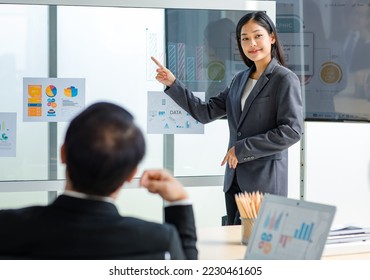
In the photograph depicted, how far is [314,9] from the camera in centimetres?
496

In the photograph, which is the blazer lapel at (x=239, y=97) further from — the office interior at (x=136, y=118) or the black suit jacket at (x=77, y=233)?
the black suit jacket at (x=77, y=233)

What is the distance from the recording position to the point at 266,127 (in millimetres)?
3521

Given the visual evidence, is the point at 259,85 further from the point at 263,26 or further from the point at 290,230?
the point at 290,230

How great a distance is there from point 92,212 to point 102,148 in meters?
0.14

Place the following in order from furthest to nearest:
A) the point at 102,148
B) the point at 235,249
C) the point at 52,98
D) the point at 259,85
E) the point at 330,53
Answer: the point at 330,53, the point at 52,98, the point at 259,85, the point at 235,249, the point at 102,148

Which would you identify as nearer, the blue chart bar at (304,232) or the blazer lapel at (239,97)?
the blue chart bar at (304,232)

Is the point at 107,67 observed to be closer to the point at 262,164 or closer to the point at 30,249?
the point at 262,164

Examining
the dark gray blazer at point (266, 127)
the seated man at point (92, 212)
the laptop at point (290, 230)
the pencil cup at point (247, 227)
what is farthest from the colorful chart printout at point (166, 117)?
the seated man at point (92, 212)

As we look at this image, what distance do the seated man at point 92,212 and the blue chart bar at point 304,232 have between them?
374mm

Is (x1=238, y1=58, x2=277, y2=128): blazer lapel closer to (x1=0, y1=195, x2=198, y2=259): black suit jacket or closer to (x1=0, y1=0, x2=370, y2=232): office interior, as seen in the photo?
(x1=0, y1=0, x2=370, y2=232): office interior

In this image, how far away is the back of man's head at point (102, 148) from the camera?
1.36 meters

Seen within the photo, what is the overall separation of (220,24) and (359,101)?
60.0 inches

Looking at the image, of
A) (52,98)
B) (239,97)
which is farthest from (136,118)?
(239,97)

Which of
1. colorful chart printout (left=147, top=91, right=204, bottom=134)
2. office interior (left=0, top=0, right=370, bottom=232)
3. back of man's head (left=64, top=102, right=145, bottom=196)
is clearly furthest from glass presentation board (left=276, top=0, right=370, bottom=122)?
back of man's head (left=64, top=102, right=145, bottom=196)
